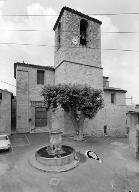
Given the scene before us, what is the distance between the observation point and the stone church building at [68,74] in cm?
2027

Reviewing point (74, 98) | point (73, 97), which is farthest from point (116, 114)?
point (73, 97)

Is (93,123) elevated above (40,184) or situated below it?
above

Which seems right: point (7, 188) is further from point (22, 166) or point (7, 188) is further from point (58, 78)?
point (58, 78)

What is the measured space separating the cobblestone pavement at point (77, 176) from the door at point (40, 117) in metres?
7.71

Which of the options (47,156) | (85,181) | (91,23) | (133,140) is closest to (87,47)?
(91,23)

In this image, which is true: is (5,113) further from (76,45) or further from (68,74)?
(76,45)

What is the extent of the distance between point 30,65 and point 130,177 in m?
18.0

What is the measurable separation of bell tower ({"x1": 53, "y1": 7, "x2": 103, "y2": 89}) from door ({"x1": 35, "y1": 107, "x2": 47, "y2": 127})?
4.88 m

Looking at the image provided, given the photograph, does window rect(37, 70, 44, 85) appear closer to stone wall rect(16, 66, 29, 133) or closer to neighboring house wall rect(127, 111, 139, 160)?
stone wall rect(16, 66, 29, 133)

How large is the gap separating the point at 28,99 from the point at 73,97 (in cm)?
811

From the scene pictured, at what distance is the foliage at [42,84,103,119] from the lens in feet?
50.2

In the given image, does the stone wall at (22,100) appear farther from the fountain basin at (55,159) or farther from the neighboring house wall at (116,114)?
the neighboring house wall at (116,114)

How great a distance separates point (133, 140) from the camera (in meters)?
14.0

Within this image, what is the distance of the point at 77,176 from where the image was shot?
9828 millimetres
